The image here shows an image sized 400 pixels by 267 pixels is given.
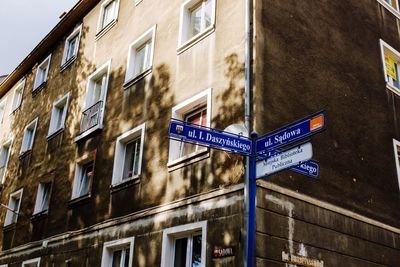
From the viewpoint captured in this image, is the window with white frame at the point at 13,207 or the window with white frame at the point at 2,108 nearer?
the window with white frame at the point at 13,207

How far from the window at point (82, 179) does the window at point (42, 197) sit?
2311 mm

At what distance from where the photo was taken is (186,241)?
33.3 feet

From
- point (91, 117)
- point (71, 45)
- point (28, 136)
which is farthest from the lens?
point (28, 136)

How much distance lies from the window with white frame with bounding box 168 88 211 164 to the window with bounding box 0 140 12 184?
496 inches

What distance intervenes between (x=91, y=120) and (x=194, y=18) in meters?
4.81

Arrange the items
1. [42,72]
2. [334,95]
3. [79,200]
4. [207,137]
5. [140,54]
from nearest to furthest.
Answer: [207,137], [334,95], [79,200], [140,54], [42,72]

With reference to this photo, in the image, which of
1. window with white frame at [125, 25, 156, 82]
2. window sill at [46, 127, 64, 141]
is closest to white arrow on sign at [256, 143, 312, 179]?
window with white frame at [125, 25, 156, 82]

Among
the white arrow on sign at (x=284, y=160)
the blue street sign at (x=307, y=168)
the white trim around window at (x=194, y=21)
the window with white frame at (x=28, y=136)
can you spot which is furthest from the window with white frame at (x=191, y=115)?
the window with white frame at (x=28, y=136)

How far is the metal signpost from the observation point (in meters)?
6.40

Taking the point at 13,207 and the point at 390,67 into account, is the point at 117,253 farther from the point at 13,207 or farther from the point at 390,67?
the point at 390,67

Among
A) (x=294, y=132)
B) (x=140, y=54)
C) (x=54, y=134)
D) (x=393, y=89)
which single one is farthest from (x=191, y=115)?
(x=54, y=134)

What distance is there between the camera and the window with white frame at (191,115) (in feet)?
35.4

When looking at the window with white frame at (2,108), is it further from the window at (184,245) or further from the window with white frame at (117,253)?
the window at (184,245)

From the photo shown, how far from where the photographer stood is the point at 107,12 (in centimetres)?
1784
